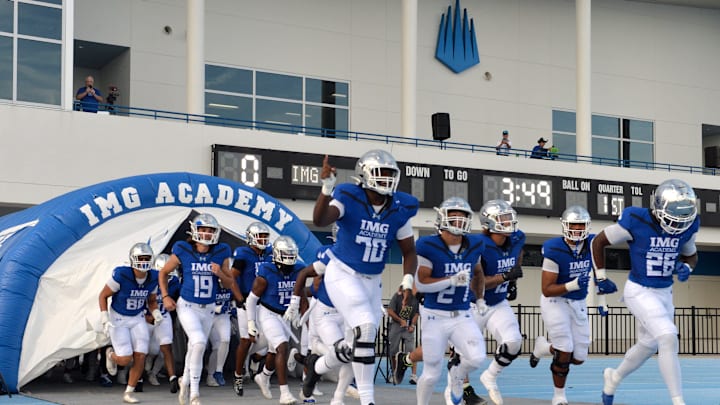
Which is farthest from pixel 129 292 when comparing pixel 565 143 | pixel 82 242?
pixel 565 143

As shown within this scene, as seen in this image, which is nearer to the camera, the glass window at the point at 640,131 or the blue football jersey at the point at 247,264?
the blue football jersey at the point at 247,264

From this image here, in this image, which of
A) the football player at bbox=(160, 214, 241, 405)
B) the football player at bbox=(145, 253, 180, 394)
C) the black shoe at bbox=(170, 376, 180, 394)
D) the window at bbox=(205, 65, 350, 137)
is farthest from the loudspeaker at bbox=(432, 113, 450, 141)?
the football player at bbox=(160, 214, 241, 405)

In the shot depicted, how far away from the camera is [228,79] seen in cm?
2745

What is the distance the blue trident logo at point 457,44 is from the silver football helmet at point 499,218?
20.4m

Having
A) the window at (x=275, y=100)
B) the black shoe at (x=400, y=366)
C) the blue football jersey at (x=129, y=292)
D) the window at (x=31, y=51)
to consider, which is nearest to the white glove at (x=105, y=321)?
the blue football jersey at (x=129, y=292)

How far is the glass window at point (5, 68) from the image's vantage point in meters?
20.2

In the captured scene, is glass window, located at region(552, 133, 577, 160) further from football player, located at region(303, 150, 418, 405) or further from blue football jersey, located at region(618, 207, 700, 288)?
football player, located at region(303, 150, 418, 405)

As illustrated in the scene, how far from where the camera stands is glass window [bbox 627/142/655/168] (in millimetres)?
34188

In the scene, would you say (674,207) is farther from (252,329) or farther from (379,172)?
(252,329)

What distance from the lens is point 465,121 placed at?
30953 millimetres

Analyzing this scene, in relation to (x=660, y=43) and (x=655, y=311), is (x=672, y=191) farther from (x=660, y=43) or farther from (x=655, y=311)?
(x=660, y=43)

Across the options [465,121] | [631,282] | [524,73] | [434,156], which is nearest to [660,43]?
[524,73]

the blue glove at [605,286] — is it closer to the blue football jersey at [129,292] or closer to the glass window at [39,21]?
the blue football jersey at [129,292]

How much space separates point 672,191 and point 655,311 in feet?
3.70
